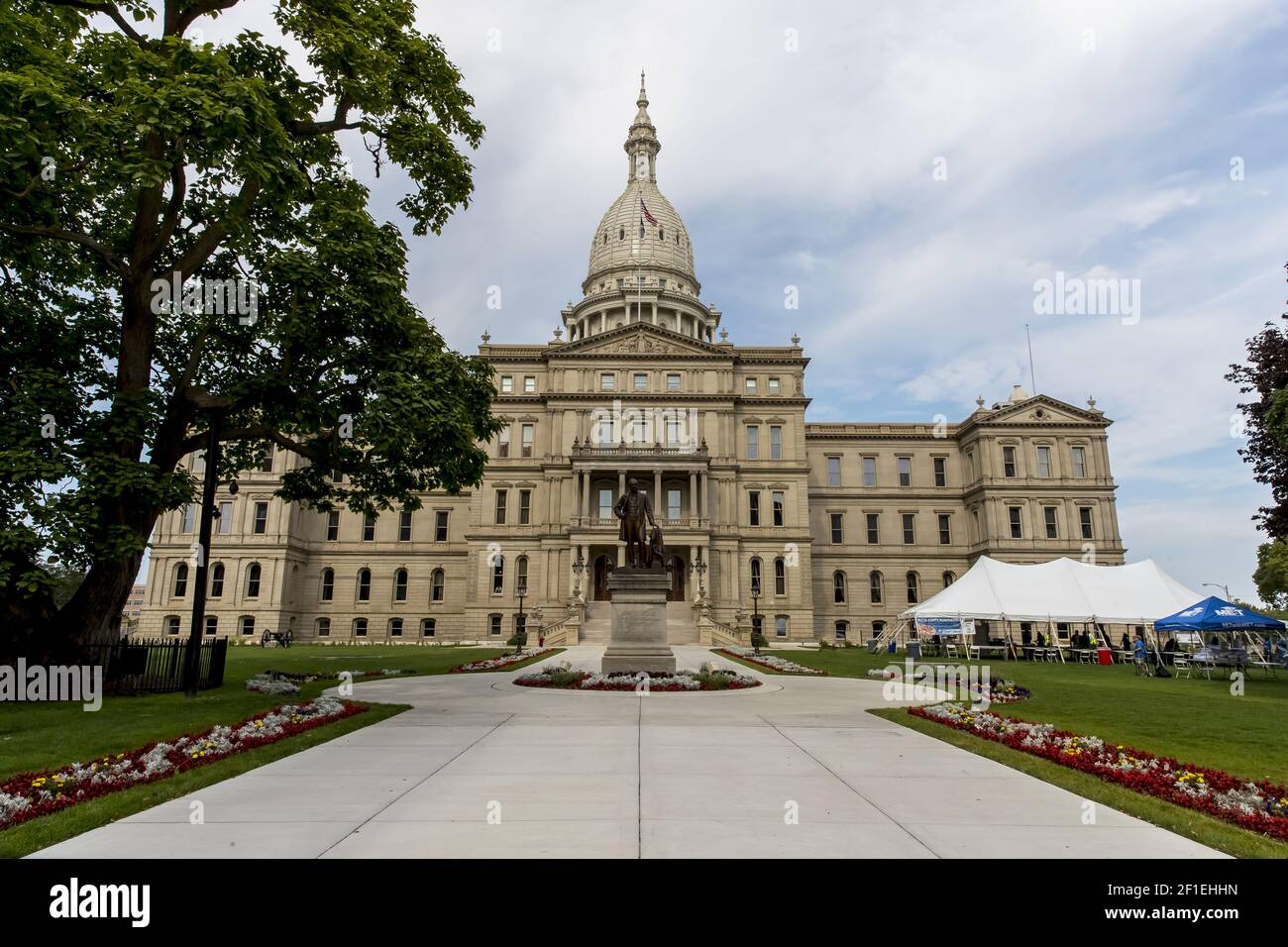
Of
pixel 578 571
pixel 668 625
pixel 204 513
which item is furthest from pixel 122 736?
pixel 578 571

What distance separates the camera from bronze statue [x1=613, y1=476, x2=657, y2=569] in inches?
827

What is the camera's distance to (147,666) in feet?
57.9

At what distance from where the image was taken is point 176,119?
11469 mm

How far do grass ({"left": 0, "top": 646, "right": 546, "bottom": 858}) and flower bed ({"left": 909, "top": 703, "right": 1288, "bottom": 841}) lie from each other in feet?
32.3

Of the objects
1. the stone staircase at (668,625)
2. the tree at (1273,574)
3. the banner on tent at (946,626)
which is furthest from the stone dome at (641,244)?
the tree at (1273,574)

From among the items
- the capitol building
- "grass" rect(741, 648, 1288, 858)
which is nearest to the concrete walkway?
"grass" rect(741, 648, 1288, 858)

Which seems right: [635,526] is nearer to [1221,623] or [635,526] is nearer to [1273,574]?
[1221,623]

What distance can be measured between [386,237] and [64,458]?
7869mm

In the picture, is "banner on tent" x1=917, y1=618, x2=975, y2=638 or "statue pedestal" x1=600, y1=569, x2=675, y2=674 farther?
"banner on tent" x1=917, y1=618, x2=975, y2=638

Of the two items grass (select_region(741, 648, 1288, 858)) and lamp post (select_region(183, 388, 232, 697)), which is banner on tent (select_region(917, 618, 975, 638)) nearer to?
grass (select_region(741, 648, 1288, 858))

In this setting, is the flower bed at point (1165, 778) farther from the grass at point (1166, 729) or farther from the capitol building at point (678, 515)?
the capitol building at point (678, 515)
